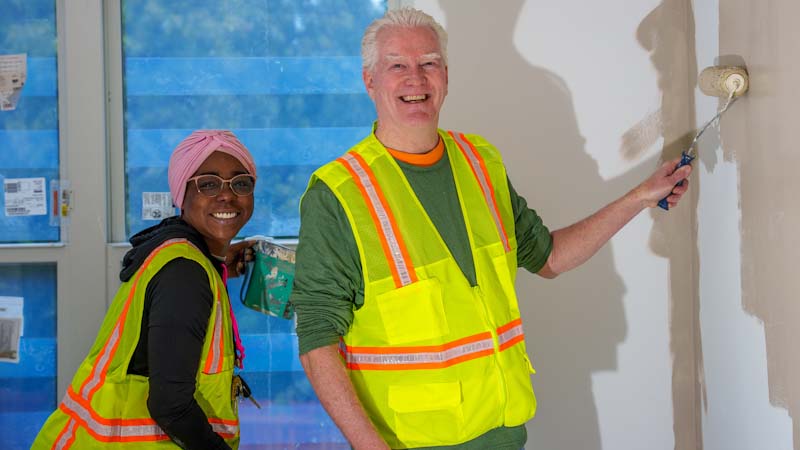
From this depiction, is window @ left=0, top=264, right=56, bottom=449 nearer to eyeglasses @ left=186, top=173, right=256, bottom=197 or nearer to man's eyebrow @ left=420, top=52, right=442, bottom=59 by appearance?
eyeglasses @ left=186, top=173, right=256, bottom=197

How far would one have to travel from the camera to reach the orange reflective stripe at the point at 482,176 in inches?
73.7

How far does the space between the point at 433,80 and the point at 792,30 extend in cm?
75

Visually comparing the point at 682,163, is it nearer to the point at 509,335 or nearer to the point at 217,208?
the point at 509,335

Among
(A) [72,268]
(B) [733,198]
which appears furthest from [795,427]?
(A) [72,268]

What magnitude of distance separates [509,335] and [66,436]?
3.35 ft

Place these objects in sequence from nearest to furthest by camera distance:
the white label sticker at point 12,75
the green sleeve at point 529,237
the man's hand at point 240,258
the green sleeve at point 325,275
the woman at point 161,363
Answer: the green sleeve at point 325,275, the woman at point 161,363, the green sleeve at point 529,237, the man's hand at point 240,258, the white label sticker at point 12,75

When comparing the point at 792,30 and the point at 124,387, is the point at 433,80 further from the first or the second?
the point at 124,387

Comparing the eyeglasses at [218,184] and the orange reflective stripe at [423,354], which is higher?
the eyeglasses at [218,184]

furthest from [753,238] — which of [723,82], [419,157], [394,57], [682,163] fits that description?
[394,57]

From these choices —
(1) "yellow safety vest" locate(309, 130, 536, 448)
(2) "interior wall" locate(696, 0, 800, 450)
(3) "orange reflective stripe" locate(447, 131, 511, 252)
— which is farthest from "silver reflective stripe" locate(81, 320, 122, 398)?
(2) "interior wall" locate(696, 0, 800, 450)

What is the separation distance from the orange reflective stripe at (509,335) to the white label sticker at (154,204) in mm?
1445

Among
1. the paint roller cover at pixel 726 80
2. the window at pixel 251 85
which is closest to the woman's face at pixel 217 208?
the window at pixel 251 85

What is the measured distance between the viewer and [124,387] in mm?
1845

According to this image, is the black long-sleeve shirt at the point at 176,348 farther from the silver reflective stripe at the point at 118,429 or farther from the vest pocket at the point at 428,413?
the vest pocket at the point at 428,413
